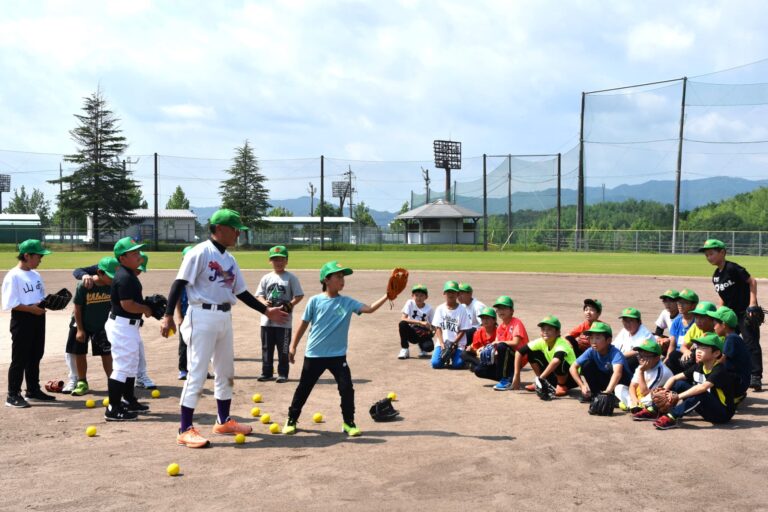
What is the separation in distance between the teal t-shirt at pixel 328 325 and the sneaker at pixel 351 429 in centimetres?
70

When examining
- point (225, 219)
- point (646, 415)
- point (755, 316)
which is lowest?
point (646, 415)

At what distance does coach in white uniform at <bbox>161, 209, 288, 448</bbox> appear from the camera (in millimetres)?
6434

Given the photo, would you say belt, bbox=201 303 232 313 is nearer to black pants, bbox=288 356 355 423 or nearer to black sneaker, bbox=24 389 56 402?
black pants, bbox=288 356 355 423

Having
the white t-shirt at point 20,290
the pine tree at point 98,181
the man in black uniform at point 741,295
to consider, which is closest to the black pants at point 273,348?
the white t-shirt at point 20,290

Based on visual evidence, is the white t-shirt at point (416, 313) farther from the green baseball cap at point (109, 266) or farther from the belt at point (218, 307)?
the belt at point (218, 307)

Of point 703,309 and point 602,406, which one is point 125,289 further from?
point 703,309

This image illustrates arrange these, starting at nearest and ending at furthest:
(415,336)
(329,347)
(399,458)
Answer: (399,458)
(329,347)
(415,336)

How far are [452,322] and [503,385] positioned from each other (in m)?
1.95

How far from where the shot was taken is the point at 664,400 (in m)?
7.08

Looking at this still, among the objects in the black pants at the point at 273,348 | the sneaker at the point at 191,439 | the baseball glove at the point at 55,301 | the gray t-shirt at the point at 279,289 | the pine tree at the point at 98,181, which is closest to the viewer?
the sneaker at the point at 191,439

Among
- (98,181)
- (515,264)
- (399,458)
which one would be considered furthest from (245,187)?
(399,458)

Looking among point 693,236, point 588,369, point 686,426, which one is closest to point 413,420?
point 588,369

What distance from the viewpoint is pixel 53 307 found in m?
8.38

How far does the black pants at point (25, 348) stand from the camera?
26.1 feet
